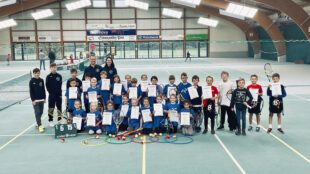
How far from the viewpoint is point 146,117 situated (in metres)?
9.36

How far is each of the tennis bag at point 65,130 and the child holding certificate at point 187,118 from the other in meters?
3.18

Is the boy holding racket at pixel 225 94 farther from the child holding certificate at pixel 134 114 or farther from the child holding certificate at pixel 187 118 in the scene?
the child holding certificate at pixel 134 114

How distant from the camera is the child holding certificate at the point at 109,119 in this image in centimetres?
936

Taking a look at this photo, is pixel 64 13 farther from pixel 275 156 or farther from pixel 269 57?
pixel 275 156

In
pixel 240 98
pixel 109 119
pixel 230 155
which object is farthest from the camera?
pixel 109 119

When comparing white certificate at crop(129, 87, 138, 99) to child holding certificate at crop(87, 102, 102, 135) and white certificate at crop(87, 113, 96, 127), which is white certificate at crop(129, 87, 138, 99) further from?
white certificate at crop(87, 113, 96, 127)

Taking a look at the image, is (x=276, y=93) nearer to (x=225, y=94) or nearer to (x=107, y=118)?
(x=225, y=94)

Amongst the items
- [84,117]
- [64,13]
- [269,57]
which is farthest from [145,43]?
[84,117]

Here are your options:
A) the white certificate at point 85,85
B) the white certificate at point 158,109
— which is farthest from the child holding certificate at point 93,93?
the white certificate at point 158,109

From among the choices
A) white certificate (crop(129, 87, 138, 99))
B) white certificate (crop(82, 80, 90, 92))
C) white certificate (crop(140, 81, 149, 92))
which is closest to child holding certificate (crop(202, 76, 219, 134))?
white certificate (crop(140, 81, 149, 92))

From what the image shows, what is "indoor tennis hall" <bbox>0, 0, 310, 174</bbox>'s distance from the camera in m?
7.41

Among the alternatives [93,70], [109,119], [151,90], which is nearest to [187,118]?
[151,90]

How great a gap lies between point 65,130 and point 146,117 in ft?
7.85

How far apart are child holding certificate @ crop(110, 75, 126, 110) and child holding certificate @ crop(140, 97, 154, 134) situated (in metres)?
1.15
